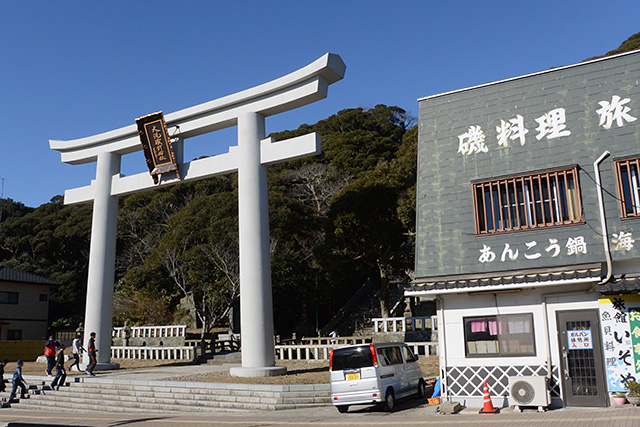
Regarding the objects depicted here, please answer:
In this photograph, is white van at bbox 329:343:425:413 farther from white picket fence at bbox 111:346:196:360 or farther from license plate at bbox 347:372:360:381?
white picket fence at bbox 111:346:196:360

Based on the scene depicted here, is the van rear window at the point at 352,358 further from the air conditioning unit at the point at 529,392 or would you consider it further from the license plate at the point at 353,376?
the air conditioning unit at the point at 529,392

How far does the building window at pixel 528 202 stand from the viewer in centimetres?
1198

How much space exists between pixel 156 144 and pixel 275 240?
11.1 metres

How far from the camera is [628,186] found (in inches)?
451

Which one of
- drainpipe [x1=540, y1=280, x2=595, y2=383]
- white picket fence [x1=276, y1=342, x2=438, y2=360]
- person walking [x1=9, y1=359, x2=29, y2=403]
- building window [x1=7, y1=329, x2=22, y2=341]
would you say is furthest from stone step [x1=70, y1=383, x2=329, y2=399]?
building window [x1=7, y1=329, x2=22, y2=341]

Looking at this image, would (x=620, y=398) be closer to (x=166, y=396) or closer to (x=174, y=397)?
(x=174, y=397)

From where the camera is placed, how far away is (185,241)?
31.8m

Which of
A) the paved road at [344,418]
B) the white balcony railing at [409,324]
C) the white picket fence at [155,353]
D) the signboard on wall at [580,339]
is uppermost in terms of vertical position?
the white balcony railing at [409,324]

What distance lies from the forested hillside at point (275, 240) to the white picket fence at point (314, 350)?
6.79m

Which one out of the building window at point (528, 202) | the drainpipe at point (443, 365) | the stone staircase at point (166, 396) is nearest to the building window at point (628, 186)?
the building window at point (528, 202)

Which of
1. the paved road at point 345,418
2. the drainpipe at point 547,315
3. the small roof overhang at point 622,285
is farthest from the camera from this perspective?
the drainpipe at point 547,315

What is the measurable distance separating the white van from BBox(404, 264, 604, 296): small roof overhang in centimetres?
176

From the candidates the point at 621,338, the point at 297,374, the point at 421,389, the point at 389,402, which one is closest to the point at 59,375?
the point at 297,374

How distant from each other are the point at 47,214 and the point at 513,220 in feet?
158
